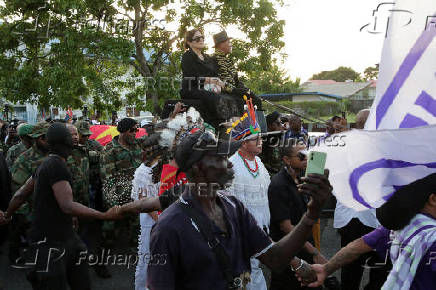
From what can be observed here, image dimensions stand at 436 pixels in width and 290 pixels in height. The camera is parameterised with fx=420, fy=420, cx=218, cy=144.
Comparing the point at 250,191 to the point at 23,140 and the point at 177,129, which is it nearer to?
the point at 177,129

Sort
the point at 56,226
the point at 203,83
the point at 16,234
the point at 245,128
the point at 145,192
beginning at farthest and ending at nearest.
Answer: the point at 16,234
the point at 203,83
the point at 245,128
the point at 145,192
the point at 56,226

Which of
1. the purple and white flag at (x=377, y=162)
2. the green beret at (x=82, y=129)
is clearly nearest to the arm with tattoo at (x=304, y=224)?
the purple and white flag at (x=377, y=162)

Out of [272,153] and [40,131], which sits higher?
[40,131]

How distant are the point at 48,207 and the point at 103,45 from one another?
10.8 metres

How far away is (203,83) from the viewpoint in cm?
598

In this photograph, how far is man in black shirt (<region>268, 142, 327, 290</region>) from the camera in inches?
160

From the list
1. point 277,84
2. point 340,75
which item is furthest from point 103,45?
point 340,75

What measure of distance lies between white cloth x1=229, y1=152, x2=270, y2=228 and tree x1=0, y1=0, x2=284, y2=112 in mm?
10090

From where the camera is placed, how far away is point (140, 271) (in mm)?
4188

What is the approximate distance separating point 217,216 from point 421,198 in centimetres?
118

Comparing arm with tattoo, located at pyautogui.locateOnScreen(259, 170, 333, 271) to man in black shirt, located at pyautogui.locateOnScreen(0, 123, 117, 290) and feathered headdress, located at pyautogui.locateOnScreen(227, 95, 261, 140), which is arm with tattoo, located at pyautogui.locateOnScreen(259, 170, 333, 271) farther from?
feathered headdress, located at pyautogui.locateOnScreen(227, 95, 261, 140)

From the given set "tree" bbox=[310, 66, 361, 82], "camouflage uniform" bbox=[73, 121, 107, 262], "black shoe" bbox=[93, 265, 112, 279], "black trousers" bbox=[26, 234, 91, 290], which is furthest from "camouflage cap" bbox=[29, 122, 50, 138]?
"tree" bbox=[310, 66, 361, 82]

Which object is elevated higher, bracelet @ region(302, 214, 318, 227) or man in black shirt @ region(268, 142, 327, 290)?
bracelet @ region(302, 214, 318, 227)

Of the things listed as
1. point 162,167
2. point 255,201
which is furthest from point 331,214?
point 162,167
